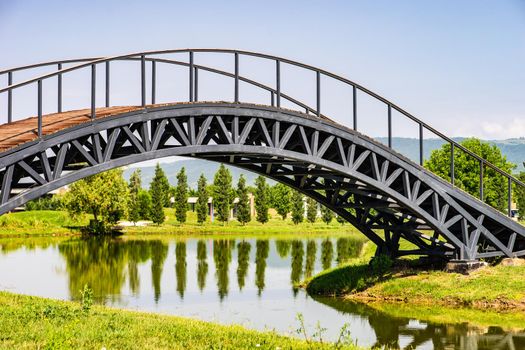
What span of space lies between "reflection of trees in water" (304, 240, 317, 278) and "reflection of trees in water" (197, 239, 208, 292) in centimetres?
662

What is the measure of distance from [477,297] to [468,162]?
41.3 metres

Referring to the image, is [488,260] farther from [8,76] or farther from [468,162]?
[468,162]

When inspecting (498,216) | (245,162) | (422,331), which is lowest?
(422,331)

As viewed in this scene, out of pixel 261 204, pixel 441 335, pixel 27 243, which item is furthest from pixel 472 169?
pixel 441 335

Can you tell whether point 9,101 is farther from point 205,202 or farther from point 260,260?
point 205,202

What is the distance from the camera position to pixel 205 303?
3222 centimetres

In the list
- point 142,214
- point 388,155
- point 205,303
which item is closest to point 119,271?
point 205,303

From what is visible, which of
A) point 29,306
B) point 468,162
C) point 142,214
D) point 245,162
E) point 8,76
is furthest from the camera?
point 142,214

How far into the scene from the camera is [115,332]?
61.3ft

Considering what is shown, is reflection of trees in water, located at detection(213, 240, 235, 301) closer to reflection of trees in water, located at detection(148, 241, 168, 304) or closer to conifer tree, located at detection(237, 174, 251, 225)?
reflection of trees in water, located at detection(148, 241, 168, 304)

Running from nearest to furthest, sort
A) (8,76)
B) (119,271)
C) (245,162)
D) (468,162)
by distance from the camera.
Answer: (8,76), (245,162), (119,271), (468,162)

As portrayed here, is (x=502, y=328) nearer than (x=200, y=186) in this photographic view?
Yes

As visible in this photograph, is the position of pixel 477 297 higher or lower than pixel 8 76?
lower

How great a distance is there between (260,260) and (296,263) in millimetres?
3895
